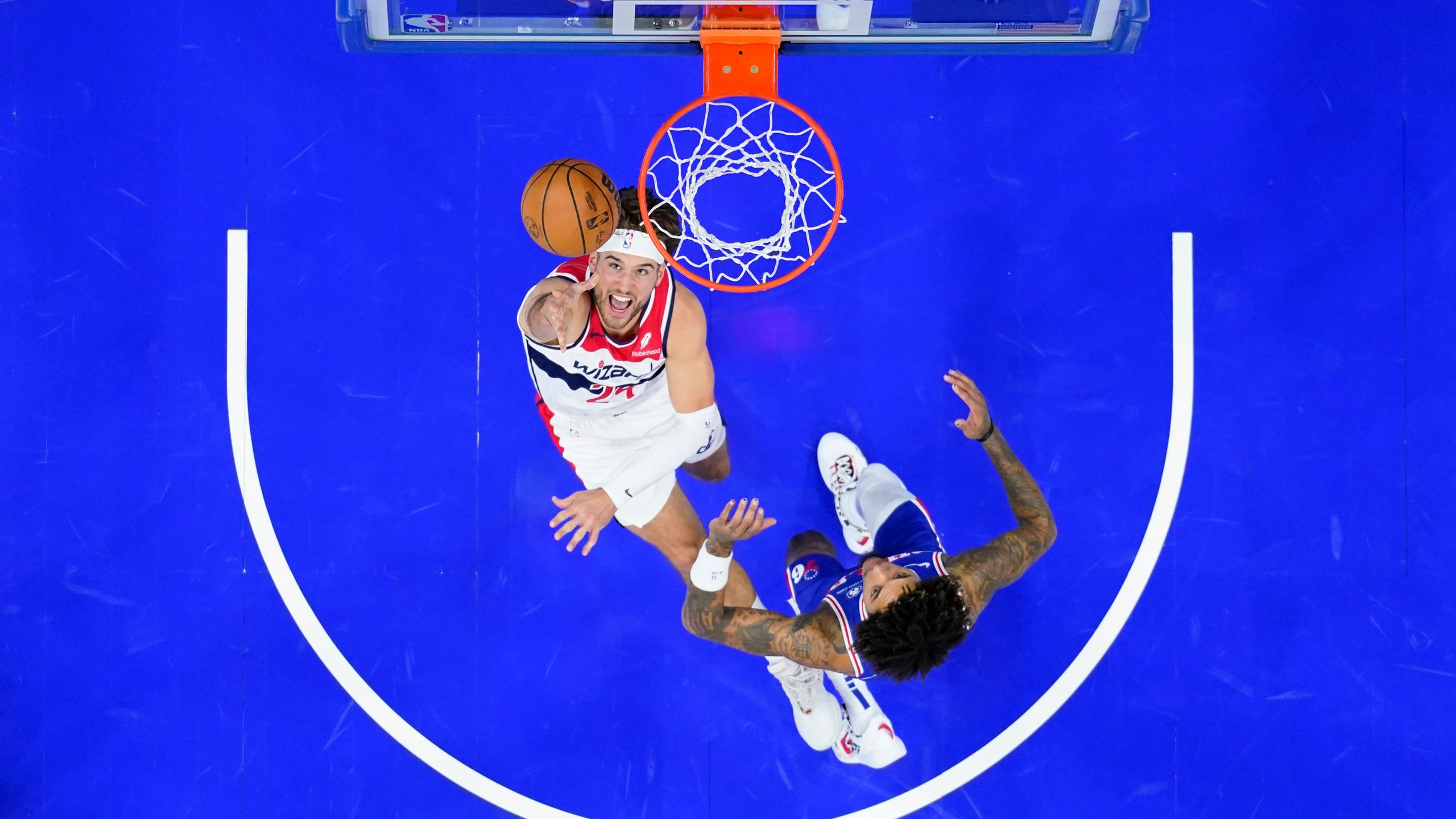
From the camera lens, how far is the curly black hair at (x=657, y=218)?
3936 millimetres

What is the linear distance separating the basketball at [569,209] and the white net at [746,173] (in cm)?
76

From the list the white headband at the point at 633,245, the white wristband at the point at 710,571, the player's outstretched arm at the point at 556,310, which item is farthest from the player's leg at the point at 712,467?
the white headband at the point at 633,245

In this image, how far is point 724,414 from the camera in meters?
4.89

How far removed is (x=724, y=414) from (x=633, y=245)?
4.34 ft

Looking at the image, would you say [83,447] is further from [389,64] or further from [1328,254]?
[1328,254]

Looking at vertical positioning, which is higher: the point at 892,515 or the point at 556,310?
the point at 556,310

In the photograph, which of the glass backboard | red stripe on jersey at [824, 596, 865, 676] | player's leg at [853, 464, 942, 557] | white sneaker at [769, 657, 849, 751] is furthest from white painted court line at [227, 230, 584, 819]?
player's leg at [853, 464, 942, 557]

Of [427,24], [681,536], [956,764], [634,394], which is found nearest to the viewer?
[427,24]

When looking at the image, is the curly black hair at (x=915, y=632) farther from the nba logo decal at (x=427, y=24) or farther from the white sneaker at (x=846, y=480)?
the nba logo decal at (x=427, y=24)

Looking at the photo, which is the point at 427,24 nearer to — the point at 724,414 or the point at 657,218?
the point at 657,218

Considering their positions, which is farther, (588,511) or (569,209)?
(588,511)

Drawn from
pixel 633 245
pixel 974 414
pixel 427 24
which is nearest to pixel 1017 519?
pixel 974 414

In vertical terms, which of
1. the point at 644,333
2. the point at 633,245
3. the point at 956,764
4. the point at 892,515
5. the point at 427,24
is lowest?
the point at 956,764

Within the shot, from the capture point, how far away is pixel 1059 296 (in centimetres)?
489
